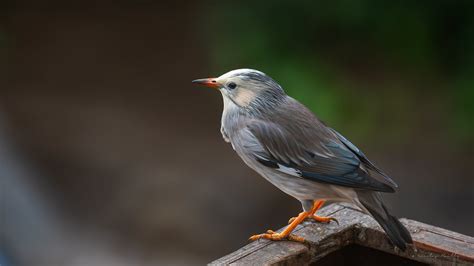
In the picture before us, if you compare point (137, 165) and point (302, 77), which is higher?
point (302, 77)

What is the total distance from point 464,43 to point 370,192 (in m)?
3.45

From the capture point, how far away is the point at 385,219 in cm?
382

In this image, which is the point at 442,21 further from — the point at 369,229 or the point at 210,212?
the point at 369,229

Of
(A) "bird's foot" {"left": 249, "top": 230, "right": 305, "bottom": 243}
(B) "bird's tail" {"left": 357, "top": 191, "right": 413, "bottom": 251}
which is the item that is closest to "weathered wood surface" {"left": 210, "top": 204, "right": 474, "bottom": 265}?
(A) "bird's foot" {"left": 249, "top": 230, "right": 305, "bottom": 243}

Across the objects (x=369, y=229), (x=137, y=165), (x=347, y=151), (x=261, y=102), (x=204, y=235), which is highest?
(x=261, y=102)

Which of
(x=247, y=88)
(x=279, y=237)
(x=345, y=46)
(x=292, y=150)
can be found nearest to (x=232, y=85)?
(x=247, y=88)

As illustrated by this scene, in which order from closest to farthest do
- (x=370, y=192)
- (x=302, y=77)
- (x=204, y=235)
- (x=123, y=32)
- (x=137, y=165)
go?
(x=370, y=192) → (x=302, y=77) → (x=204, y=235) → (x=137, y=165) → (x=123, y=32)

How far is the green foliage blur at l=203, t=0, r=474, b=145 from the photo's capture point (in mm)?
7012

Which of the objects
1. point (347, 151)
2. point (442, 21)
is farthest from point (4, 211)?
point (347, 151)

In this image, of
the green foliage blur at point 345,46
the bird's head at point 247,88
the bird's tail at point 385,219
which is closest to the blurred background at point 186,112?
the green foliage blur at point 345,46

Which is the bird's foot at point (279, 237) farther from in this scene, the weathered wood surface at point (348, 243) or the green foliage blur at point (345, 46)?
the green foliage blur at point (345, 46)

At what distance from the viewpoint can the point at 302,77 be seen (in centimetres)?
692

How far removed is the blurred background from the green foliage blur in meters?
0.01

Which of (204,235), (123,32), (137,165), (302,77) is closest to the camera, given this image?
(302,77)
